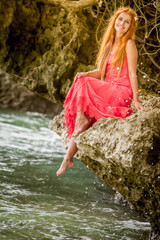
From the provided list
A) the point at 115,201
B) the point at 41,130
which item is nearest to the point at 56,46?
the point at 115,201

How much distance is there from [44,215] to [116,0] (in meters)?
3.93

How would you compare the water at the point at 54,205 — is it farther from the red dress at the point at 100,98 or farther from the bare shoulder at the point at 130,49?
the bare shoulder at the point at 130,49

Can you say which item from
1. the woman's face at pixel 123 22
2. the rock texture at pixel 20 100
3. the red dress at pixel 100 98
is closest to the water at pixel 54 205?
the red dress at pixel 100 98

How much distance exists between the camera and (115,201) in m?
5.38

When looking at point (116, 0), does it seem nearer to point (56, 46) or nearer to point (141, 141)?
point (56, 46)

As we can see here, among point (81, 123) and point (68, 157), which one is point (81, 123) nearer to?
point (81, 123)

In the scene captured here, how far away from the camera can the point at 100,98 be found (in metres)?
3.85

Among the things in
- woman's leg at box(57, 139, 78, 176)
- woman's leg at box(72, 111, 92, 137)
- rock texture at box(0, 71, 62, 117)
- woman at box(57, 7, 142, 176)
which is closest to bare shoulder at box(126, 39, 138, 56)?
woman at box(57, 7, 142, 176)

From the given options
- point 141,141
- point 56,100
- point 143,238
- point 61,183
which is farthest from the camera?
point 56,100

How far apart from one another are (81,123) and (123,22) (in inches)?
52.2

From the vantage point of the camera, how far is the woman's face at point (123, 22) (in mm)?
4230

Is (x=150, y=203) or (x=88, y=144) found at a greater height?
(x=88, y=144)

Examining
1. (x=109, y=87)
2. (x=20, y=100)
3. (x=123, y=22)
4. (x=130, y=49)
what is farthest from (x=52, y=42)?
(x=20, y=100)

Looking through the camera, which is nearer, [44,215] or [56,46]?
[44,215]
